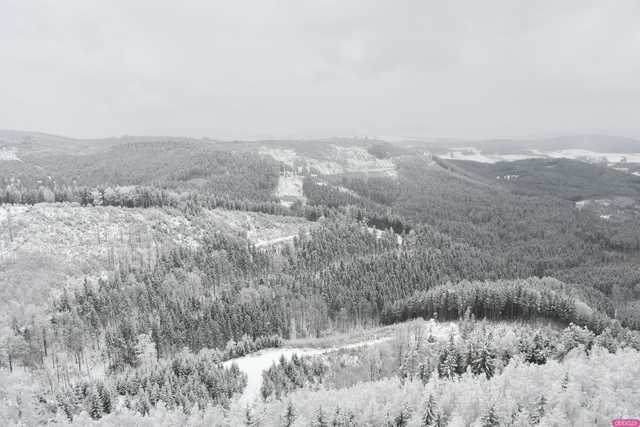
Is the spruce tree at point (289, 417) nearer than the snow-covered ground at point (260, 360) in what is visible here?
Yes

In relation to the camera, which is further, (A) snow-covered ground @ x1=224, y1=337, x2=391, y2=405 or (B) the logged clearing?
(B) the logged clearing

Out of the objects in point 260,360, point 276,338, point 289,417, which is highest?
point 289,417

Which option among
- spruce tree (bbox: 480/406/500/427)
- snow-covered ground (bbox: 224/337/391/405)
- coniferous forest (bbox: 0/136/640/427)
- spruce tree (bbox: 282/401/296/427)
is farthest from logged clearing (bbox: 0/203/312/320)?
spruce tree (bbox: 480/406/500/427)

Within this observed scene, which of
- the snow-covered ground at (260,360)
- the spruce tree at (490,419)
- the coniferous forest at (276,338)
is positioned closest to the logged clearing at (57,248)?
the coniferous forest at (276,338)

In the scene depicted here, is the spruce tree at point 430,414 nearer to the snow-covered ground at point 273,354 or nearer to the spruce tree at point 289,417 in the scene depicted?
the spruce tree at point 289,417

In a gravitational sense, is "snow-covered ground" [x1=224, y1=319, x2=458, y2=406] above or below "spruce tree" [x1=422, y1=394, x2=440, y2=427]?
below

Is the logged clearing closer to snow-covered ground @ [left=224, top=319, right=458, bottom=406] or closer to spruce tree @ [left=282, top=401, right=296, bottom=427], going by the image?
snow-covered ground @ [left=224, top=319, right=458, bottom=406]

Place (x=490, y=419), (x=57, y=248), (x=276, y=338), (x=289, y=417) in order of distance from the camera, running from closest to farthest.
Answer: (x=490, y=419), (x=289, y=417), (x=276, y=338), (x=57, y=248)

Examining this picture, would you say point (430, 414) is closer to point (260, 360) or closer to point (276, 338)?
point (260, 360)

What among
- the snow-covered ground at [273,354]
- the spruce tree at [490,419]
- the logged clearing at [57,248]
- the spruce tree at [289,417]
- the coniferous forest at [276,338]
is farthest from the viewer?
the logged clearing at [57,248]

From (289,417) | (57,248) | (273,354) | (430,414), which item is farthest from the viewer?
(57,248)

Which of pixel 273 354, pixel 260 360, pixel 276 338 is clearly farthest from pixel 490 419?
pixel 276 338
